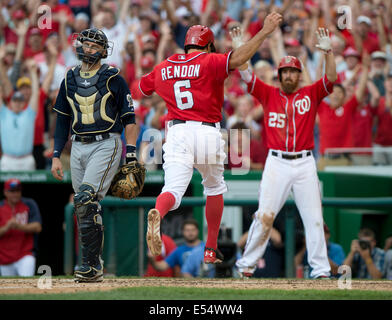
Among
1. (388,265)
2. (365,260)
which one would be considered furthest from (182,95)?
(388,265)

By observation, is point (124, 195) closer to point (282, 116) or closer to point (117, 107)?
point (117, 107)

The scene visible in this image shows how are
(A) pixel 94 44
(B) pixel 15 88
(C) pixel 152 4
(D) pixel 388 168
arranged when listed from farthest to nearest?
(C) pixel 152 4 < (B) pixel 15 88 < (D) pixel 388 168 < (A) pixel 94 44

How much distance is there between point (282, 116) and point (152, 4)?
25.0ft

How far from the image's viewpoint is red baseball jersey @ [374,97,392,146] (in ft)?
37.0

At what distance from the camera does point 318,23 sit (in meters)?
13.5

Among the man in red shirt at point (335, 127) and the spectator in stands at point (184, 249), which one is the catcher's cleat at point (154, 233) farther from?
the man in red shirt at point (335, 127)

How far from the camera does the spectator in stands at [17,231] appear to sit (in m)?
10.0

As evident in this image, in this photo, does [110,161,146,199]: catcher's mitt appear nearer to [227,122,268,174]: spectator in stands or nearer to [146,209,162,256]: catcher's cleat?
[146,209,162,256]: catcher's cleat

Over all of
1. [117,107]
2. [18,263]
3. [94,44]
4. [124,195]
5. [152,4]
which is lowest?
[18,263]

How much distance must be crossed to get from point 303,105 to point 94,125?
2.39 metres

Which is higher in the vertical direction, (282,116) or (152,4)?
(152,4)

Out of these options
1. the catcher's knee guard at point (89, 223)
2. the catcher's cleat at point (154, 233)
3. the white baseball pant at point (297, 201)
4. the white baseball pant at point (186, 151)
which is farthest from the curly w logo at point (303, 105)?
the catcher's knee guard at point (89, 223)
